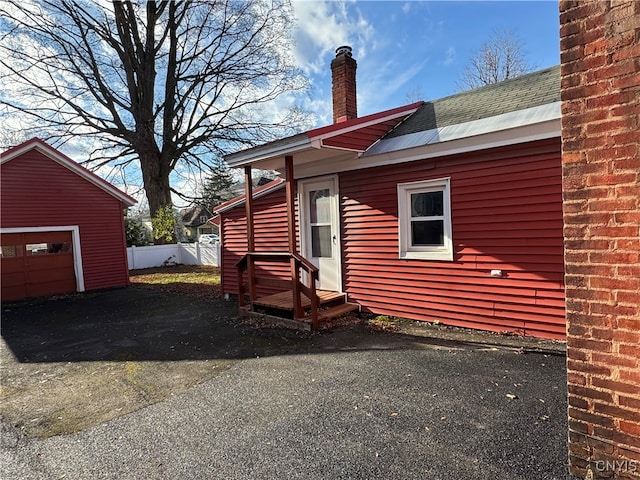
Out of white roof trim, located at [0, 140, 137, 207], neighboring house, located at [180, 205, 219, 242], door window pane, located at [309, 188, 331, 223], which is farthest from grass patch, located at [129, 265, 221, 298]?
neighboring house, located at [180, 205, 219, 242]

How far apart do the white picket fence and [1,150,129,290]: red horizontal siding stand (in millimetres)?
5230

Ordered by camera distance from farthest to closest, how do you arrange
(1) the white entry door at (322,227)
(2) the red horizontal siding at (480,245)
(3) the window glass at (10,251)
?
(3) the window glass at (10,251) < (1) the white entry door at (322,227) < (2) the red horizontal siding at (480,245)

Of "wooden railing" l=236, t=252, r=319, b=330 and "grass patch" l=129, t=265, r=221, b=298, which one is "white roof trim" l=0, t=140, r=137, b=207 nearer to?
"grass patch" l=129, t=265, r=221, b=298

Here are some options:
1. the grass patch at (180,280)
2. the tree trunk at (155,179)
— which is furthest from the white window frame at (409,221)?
the tree trunk at (155,179)

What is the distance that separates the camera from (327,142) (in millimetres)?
5500

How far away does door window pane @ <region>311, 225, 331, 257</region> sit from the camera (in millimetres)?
7094

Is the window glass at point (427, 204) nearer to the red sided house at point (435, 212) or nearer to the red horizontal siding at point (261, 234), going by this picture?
the red sided house at point (435, 212)

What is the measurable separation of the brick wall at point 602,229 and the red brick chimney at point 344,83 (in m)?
6.44

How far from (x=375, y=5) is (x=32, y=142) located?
33.7ft

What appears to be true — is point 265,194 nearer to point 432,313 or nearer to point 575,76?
point 432,313

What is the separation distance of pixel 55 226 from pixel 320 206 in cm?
918

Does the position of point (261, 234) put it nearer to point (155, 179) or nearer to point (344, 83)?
point (344, 83)

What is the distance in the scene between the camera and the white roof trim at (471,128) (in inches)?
177

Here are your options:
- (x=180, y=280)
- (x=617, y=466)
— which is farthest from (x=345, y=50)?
(x=180, y=280)
